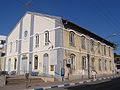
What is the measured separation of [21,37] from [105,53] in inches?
697

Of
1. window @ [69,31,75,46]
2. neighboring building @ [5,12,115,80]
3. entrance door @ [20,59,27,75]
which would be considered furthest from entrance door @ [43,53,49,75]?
entrance door @ [20,59,27,75]

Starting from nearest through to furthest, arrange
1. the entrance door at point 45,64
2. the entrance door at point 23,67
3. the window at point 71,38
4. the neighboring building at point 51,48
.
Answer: the neighboring building at point 51,48 < the entrance door at point 45,64 < the window at point 71,38 < the entrance door at point 23,67

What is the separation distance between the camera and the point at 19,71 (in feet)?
86.3

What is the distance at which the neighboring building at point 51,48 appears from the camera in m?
20.8

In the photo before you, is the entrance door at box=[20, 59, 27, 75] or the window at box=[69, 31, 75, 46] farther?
the entrance door at box=[20, 59, 27, 75]

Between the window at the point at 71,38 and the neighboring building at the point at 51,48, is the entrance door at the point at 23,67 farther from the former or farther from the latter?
the window at the point at 71,38

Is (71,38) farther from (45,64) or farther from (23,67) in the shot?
(23,67)

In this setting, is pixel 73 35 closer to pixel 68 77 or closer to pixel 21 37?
pixel 68 77

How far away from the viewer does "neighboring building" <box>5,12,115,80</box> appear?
20828 mm

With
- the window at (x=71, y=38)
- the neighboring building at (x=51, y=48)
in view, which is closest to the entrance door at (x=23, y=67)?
the neighboring building at (x=51, y=48)

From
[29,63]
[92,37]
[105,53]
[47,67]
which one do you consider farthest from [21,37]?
[105,53]

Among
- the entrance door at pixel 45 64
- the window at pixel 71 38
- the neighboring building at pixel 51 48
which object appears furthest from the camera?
the window at pixel 71 38

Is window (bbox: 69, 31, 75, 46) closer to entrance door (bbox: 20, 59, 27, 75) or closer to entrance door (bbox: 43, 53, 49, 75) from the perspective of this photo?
entrance door (bbox: 43, 53, 49, 75)

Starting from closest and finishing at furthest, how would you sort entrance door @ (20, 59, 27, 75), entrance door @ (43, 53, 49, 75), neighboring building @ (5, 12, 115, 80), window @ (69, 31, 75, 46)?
neighboring building @ (5, 12, 115, 80) → entrance door @ (43, 53, 49, 75) → window @ (69, 31, 75, 46) → entrance door @ (20, 59, 27, 75)
